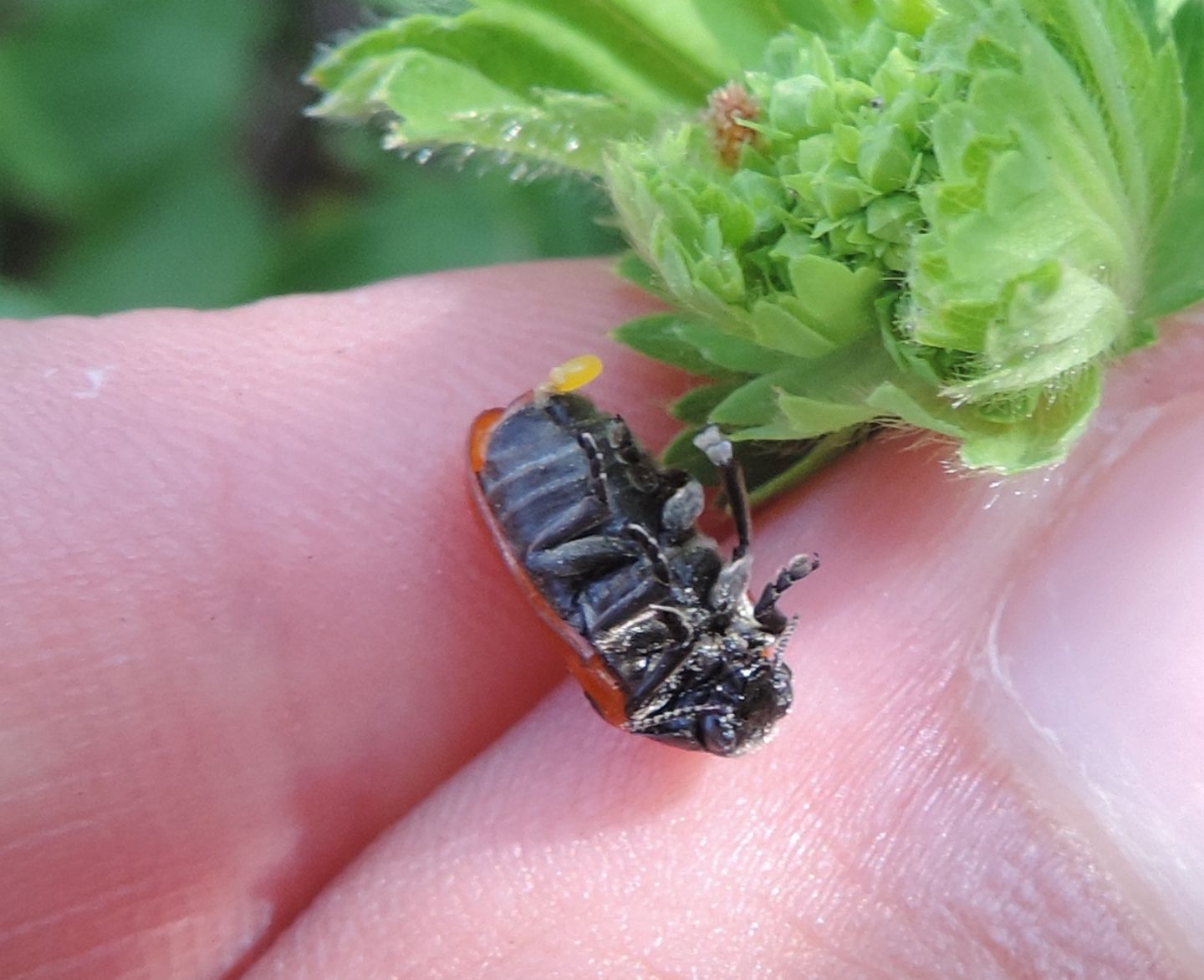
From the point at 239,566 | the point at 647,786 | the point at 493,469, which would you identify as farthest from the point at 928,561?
the point at 239,566

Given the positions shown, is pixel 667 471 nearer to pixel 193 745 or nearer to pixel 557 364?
pixel 557 364

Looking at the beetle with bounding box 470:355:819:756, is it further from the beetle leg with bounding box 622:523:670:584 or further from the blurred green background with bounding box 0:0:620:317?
the blurred green background with bounding box 0:0:620:317

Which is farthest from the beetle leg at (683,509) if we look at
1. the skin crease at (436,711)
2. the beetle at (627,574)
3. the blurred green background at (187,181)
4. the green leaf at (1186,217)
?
the blurred green background at (187,181)

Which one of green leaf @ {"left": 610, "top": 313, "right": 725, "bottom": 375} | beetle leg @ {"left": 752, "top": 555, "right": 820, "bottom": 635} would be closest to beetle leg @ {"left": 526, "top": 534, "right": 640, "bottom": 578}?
beetle leg @ {"left": 752, "top": 555, "right": 820, "bottom": 635}

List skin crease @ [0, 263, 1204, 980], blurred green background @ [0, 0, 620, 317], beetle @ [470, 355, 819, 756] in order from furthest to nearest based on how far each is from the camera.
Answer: blurred green background @ [0, 0, 620, 317] → beetle @ [470, 355, 819, 756] → skin crease @ [0, 263, 1204, 980]

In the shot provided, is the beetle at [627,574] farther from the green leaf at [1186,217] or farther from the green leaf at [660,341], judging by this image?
the green leaf at [1186,217]

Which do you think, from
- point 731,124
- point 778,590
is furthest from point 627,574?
point 731,124
